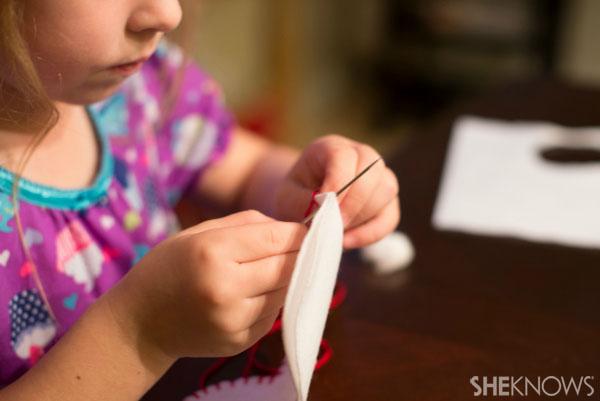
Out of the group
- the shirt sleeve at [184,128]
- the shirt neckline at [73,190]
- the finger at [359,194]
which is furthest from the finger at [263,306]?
the shirt sleeve at [184,128]

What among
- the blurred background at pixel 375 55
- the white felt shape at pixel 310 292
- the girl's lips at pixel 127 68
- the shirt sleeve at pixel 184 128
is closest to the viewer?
the white felt shape at pixel 310 292

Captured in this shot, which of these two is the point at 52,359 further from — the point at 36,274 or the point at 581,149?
the point at 581,149

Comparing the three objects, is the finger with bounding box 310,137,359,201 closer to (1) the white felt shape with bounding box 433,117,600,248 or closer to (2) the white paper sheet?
(2) the white paper sheet

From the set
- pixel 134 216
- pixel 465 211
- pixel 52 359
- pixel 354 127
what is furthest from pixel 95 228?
pixel 354 127

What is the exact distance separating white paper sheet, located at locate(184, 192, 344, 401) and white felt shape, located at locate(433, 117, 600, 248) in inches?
10.5

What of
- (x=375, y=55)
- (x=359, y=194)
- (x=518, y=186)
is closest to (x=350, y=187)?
(x=359, y=194)

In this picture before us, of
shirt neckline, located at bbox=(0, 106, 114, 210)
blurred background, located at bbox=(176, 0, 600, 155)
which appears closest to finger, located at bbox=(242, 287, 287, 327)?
shirt neckline, located at bbox=(0, 106, 114, 210)

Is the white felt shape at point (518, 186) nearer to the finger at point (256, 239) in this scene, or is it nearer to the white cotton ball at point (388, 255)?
the white cotton ball at point (388, 255)

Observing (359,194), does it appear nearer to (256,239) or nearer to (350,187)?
(350,187)

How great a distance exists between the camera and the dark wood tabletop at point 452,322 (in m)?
0.52

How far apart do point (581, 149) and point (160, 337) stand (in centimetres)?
62

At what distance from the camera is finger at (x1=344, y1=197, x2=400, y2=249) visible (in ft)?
1.92

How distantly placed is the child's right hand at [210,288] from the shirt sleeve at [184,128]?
1.21ft

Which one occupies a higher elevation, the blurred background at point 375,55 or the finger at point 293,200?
the finger at point 293,200
